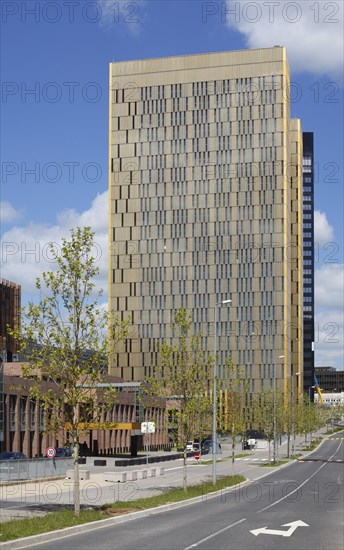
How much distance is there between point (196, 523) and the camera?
91.1 feet

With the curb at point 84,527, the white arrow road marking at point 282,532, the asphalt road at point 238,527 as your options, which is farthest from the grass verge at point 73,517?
the white arrow road marking at point 282,532

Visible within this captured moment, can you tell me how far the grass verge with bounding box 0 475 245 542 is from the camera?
23.7m

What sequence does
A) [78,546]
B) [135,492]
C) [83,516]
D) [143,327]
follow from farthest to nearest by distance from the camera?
1. [143,327]
2. [135,492]
3. [83,516]
4. [78,546]

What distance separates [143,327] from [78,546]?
15311 centimetres

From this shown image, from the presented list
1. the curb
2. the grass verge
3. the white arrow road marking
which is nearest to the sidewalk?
the grass verge

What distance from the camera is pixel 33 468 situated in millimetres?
48969

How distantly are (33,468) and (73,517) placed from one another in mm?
22416

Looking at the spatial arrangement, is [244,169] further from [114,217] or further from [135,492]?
[135,492]

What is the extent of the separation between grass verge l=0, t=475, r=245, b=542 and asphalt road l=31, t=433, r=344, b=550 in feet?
2.71

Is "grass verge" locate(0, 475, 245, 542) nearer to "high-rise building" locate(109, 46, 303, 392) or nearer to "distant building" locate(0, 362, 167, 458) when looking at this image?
"distant building" locate(0, 362, 167, 458)

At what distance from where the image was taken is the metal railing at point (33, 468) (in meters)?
46.1

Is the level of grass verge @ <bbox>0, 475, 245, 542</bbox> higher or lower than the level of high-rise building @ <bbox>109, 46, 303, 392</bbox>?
lower

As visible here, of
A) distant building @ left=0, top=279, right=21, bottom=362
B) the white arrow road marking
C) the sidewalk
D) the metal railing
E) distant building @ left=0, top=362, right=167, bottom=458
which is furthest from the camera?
distant building @ left=0, top=279, right=21, bottom=362

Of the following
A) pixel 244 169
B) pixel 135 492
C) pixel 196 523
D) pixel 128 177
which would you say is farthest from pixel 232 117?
pixel 196 523
